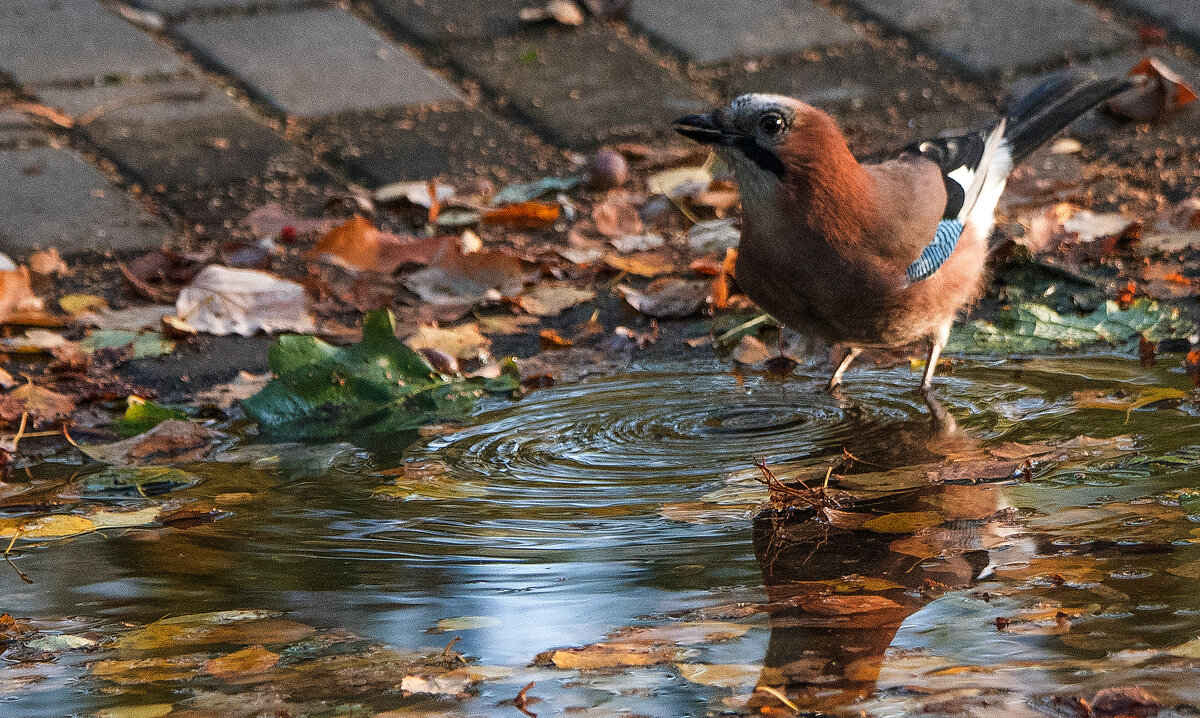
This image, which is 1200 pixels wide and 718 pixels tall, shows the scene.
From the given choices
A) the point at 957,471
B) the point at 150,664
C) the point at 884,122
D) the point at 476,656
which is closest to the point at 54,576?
the point at 150,664

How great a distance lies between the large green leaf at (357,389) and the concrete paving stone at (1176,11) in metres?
3.54

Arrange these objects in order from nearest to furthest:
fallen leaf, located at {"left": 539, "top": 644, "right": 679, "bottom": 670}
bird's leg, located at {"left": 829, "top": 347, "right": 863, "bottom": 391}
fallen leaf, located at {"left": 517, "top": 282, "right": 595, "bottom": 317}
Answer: fallen leaf, located at {"left": 539, "top": 644, "right": 679, "bottom": 670}, bird's leg, located at {"left": 829, "top": 347, "right": 863, "bottom": 391}, fallen leaf, located at {"left": 517, "top": 282, "right": 595, "bottom": 317}

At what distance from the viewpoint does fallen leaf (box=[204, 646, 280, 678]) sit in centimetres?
186

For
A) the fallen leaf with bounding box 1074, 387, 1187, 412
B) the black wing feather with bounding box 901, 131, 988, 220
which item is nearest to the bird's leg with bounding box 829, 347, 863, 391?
the black wing feather with bounding box 901, 131, 988, 220

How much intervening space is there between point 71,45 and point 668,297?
9.25ft

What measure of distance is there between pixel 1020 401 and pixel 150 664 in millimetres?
1915

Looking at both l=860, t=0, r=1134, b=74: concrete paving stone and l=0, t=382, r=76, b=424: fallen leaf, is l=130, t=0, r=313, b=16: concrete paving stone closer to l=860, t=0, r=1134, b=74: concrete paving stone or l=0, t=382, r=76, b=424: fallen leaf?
l=860, t=0, r=1134, b=74: concrete paving stone

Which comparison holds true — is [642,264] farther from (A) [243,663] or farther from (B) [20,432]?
(A) [243,663]

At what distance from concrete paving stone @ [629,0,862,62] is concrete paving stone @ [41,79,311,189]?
5.43 feet

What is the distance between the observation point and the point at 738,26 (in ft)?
17.7

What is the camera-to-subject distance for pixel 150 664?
190 centimetres

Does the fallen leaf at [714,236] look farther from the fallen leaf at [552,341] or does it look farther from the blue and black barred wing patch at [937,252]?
the blue and black barred wing patch at [937,252]

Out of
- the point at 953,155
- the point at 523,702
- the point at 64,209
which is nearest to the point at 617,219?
the point at 953,155

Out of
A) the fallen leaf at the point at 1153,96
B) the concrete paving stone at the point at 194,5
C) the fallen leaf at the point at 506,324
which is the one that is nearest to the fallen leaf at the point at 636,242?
the fallen leaf at the point at 506,324
